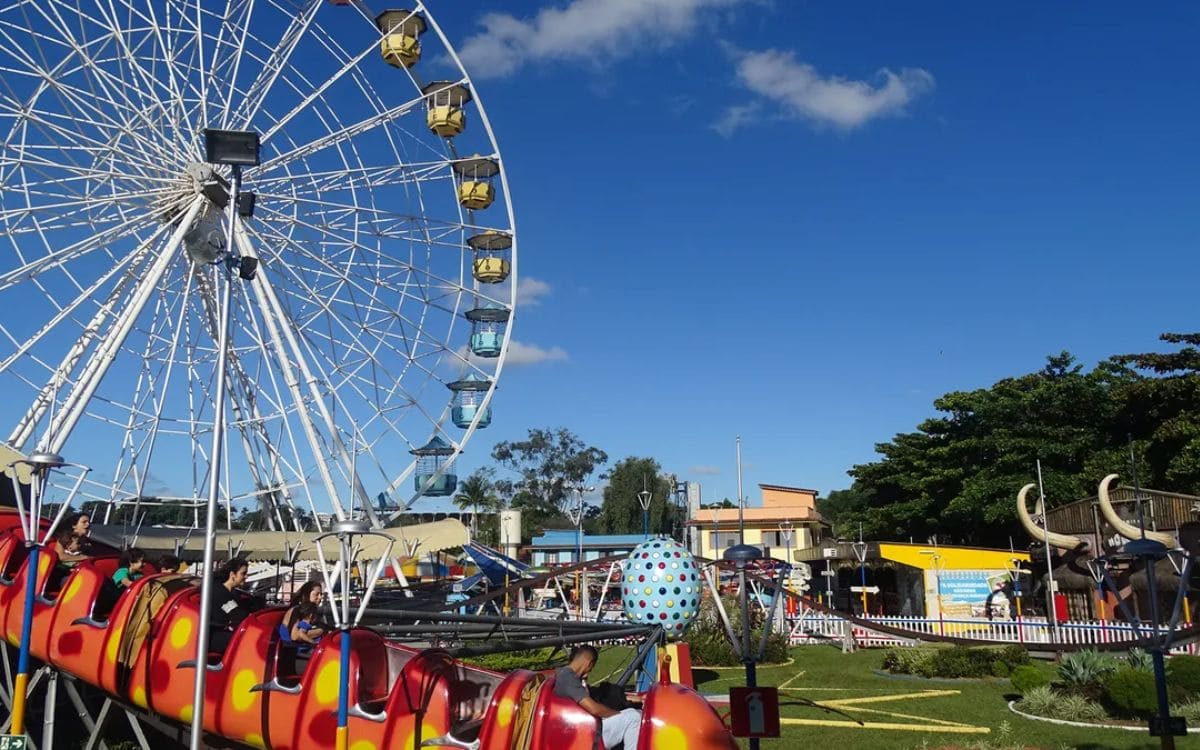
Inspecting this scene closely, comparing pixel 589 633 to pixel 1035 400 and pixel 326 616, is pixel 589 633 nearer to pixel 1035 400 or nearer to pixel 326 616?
pixel 326 616

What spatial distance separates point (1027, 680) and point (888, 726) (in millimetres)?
3872

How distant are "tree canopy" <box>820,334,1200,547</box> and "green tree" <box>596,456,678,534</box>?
28.3 m

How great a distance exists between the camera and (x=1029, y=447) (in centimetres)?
4328

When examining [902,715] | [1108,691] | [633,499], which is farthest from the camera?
[633,499]

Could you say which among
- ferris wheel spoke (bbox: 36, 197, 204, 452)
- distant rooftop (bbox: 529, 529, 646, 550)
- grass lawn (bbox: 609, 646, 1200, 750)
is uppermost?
ferris wheel spoke (bbox: 36, 197, 204, 452)

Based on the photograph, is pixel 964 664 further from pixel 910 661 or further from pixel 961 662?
pixel 910 661

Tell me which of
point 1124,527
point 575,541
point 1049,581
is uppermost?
point 575,541

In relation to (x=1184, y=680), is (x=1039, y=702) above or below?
below

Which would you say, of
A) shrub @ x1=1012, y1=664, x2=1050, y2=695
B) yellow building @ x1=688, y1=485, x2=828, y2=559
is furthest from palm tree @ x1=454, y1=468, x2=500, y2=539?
shrub @ x1=1012, y1=664, x2=1050, y2=695

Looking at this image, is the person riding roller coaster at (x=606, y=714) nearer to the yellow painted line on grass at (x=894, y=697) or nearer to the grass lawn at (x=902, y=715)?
the grass lawn at (x=902, y=715)

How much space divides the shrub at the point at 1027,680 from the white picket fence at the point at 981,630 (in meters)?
2.08

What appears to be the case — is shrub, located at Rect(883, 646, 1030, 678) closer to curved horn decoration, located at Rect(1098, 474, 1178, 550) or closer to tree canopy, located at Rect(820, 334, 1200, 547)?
curved horn decoration, located at Rect(1098, 474, 1178, 550)

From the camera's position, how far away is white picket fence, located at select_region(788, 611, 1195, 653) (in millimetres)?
21594

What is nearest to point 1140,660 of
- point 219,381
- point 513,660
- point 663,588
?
point 663,588
